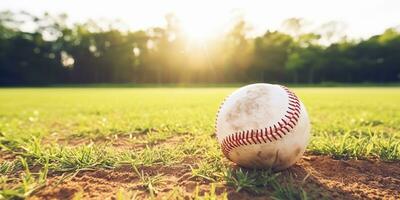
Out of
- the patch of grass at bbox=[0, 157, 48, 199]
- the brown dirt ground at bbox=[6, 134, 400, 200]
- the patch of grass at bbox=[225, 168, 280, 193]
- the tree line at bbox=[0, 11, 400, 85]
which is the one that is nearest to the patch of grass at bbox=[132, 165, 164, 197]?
the brown dirt ground at bbox=[6, 134, 400, 200]

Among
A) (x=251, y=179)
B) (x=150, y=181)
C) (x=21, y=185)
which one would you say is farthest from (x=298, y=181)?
(x=21, y=185)

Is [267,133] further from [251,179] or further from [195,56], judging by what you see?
[195,56]

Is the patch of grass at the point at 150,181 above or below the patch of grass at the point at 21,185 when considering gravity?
below

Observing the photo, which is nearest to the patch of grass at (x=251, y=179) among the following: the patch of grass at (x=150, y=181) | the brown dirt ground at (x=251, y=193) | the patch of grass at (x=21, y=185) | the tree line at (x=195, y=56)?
the brown dirt ground at (x=251, y=193)

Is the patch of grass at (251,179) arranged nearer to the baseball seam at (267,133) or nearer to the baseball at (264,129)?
the baseball at (264,129)

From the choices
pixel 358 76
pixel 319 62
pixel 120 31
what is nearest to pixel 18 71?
pixel 120 31

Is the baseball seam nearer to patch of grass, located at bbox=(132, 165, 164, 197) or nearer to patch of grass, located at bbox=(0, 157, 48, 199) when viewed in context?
patch of grass, located at bbox=(132, 165, 164, 197)
